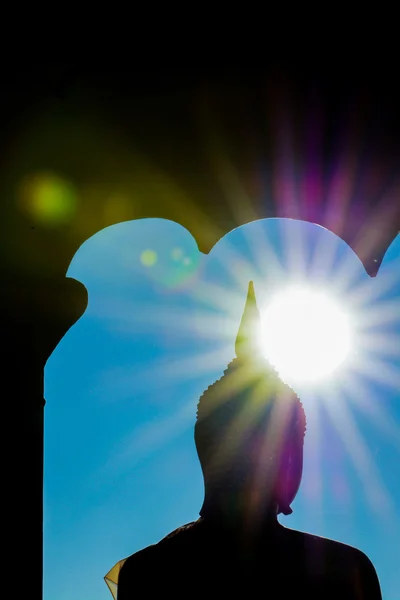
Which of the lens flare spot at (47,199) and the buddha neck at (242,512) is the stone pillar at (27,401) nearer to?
the lens flare spot at (47,199)

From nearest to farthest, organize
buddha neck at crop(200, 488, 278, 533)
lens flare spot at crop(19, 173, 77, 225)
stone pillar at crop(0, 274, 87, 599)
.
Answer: stone pillar at crop(0, 274, 87, 599) < buddha neck at crop(200, 488, 278, 533) < lens flare spot at crop(19, 173, 77, 225)

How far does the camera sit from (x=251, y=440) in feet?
7.45

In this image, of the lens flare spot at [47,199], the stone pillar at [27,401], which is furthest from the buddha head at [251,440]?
the lens flare spot at [47,199]

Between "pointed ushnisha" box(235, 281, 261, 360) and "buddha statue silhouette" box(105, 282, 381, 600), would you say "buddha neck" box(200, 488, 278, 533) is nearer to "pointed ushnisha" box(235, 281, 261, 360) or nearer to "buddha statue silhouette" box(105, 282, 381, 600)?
"buddha statue silhouette" box(105, 282, 381, 600)

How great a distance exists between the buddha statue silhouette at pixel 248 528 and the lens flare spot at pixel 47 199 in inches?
37.7

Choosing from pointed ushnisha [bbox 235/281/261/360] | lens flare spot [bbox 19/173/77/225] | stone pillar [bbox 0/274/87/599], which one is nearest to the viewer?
stone pillar [bbox 0/274/87/599]

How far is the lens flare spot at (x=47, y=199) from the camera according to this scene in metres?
2.59

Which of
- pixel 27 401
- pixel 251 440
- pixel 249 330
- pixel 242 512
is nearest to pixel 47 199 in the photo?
pixel 27 401

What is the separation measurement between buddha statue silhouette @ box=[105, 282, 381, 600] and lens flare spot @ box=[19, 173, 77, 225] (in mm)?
958

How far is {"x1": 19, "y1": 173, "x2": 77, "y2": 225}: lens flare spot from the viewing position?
2.59 metres

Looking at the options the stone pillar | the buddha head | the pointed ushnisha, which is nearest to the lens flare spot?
the stone pillar

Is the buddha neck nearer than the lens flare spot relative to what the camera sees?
Yes

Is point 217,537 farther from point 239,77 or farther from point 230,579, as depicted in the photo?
point 239,77

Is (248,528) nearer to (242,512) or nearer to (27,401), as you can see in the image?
(242,512)
